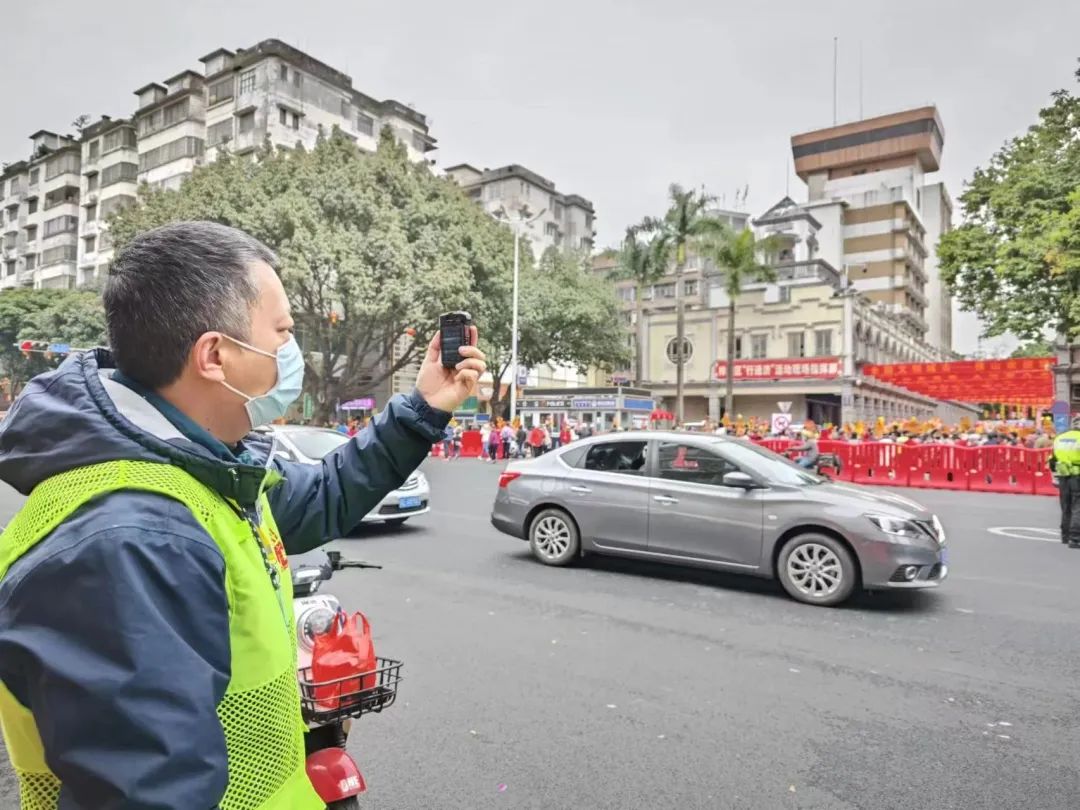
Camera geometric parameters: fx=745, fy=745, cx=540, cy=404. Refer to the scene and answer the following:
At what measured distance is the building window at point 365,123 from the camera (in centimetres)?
5156

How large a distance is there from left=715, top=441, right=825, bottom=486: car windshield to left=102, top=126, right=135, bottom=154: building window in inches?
2262

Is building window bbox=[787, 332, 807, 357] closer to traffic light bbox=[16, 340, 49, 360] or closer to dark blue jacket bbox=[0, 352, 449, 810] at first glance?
traffic light bbox=[16, 340, 49, 360]

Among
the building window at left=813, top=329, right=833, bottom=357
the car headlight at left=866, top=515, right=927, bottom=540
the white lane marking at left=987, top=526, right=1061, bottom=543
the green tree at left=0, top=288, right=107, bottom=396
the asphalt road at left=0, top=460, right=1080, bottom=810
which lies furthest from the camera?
the building window at left=813, top=329, right=833, bottom=357

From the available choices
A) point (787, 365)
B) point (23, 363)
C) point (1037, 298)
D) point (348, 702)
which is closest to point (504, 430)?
point (1037, 298)

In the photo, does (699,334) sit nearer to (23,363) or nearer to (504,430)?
(504,430)

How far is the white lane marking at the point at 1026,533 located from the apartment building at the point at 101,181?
54040mm

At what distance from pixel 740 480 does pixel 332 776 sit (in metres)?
5.61

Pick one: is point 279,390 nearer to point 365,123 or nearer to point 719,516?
point 719,516

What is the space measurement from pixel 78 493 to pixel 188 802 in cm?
48

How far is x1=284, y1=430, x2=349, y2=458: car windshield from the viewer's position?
10008 millimetres

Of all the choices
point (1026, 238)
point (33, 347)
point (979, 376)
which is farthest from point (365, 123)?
point (1026, 238)

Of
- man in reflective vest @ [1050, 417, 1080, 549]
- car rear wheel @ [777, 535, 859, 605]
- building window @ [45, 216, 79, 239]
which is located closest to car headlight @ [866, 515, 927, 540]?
car rear wheel @ [777, 535, 859, 605]

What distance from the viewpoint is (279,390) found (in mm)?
1583

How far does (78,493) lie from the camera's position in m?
1.14
